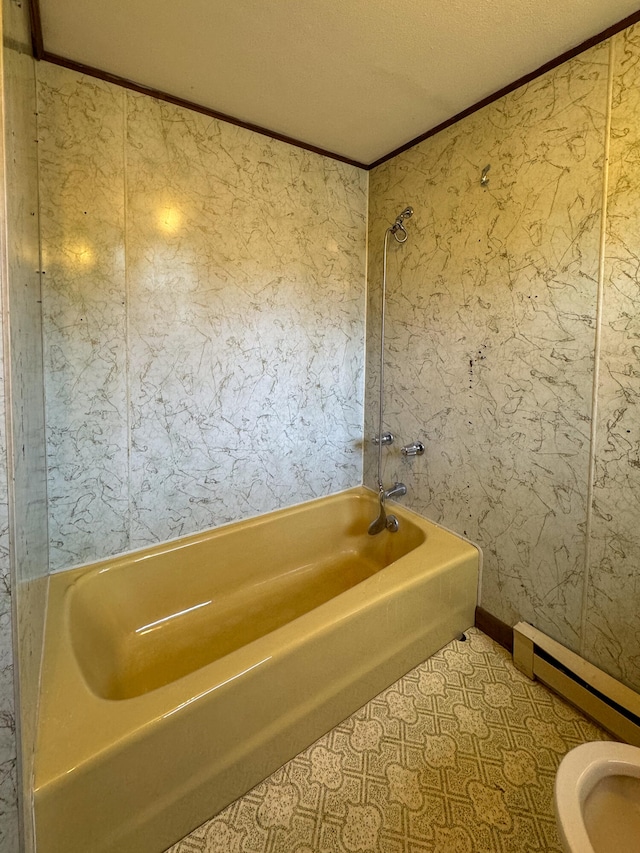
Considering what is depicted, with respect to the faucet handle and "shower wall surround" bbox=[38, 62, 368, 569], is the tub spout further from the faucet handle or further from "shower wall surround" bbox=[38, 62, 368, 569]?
"shower wall surround" bbox=[38, 62, 368, 569]

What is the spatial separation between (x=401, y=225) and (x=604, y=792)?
211cm

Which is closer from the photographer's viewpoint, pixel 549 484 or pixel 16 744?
pixel 16 744

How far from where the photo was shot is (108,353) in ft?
4.66

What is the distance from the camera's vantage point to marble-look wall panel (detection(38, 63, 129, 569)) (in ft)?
4.24

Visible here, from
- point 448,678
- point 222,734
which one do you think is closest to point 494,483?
point 448,678

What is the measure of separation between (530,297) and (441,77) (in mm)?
886

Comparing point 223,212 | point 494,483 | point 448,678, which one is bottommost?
point 448,678

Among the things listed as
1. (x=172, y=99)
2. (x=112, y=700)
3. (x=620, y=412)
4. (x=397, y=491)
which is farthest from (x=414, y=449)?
(x=172, y=99)

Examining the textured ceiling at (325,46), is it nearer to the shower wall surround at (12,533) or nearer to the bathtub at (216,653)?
the shower wall surround at (12,533)

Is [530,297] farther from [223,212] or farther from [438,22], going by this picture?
[223,212]

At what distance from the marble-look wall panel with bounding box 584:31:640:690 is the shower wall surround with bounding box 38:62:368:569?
46.9 inches

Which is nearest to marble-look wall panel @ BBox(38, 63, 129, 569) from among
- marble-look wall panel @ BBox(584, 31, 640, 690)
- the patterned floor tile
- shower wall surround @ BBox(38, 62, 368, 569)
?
shower wall surround @ BBox(38, 62, 368, 569)

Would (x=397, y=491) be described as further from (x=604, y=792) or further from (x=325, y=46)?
(x=325, y=46)

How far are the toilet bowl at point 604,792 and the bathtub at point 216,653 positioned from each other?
2.02 feet
